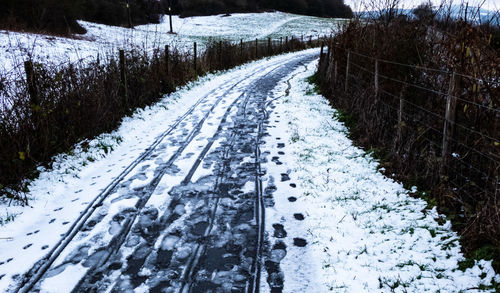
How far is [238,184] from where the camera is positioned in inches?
200

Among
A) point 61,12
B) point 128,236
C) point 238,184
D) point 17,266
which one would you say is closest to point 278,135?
point 238,184

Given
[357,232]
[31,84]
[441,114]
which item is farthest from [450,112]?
[31,84]

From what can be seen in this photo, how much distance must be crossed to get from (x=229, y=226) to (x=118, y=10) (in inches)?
1764

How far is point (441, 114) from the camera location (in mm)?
4812

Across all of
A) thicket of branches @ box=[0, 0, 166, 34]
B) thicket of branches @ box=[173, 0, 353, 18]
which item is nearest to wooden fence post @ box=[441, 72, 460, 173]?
thicket of branches @ box=[0, 0, 166, 34]

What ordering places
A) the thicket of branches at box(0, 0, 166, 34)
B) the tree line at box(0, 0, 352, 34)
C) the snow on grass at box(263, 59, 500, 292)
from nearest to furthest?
the snow on grass at box(263, 59, 500, 292)
the thicket of branches at box(0, 0, 166, 34)
the tree line at box(0, 0, 352, 34)

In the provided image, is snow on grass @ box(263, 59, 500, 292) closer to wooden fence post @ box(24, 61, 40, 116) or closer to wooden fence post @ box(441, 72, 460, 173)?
wooden fence post @ box(441, 72, 460, 173)

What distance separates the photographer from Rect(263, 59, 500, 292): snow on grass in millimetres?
3051

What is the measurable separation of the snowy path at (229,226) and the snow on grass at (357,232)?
14mm

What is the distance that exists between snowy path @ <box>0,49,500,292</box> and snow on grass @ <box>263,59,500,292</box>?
0.01 meters

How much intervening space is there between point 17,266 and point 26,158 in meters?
2.37

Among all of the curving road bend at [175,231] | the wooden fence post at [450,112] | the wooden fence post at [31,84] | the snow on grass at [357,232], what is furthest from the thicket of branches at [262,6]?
the wooden fence post at [450,112]

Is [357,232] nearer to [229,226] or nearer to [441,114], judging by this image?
[229,226]

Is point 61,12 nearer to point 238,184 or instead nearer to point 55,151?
point 55,151
